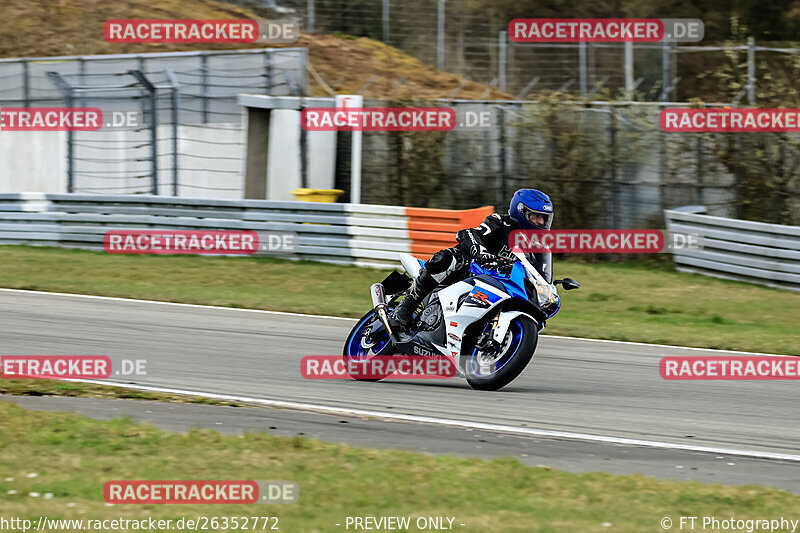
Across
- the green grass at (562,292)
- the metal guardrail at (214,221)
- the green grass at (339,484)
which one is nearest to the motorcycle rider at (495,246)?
the green grass at (339,484)

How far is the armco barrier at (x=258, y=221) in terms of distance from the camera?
1728cm

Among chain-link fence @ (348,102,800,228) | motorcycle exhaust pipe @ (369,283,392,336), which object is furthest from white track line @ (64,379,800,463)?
chain-link fence @ (348,102,800,228)

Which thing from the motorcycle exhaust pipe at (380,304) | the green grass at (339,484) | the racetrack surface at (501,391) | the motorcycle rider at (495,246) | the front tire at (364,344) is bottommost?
the green grass at (339,484)

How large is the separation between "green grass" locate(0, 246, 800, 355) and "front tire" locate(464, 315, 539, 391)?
4.32m

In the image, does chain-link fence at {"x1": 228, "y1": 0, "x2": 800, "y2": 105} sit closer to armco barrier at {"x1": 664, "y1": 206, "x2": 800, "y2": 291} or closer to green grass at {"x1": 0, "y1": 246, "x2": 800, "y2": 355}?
armco barrier at {"x1": 664, "y1": 206, "x2": 800, "y2": 291}

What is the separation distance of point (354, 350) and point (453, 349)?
1096 mm

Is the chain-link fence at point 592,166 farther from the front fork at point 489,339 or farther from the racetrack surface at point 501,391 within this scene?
the front fork at point 489,339

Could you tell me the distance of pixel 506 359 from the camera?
8.55 metres

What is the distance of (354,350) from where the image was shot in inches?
373

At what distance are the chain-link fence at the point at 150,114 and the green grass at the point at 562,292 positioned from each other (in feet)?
18.3

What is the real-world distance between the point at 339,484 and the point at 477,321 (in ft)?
9.48

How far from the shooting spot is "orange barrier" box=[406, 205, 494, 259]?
1677cm

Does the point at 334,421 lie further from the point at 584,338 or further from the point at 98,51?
the point at 98,51

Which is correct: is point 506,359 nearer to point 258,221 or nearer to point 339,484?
point 339,484
